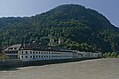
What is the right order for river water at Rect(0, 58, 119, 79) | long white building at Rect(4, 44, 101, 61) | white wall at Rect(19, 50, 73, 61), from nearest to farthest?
river water at Rect(0, 58, 119, 79) < white wall at Rect(19, 50, 73, 61) < long white building at Rect(4, 44, 101, 61)

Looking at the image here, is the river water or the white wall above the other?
the white wall

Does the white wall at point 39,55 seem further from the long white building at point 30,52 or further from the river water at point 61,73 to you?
the river water at point 61,73

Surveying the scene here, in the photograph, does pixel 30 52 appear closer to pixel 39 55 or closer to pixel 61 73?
pixel 39 55

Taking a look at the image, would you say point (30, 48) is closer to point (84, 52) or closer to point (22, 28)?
point (84, 52)

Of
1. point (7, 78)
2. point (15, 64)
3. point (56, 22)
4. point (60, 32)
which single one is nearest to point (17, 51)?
point (15, 64)

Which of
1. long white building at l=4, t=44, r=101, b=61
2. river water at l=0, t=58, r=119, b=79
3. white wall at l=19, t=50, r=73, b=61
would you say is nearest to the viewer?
river water at l=0, t=58, r=119, b=79

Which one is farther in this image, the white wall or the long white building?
the long white building

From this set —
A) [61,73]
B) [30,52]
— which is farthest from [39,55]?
[61,73]

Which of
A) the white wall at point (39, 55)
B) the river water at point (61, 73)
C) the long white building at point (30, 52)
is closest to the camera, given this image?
the river water at point (61, 73)

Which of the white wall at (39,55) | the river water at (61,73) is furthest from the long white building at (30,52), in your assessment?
the river water at (61,73)

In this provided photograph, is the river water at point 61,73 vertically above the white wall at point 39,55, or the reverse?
the white wall at point 39,55

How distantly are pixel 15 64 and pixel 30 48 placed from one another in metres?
23.9

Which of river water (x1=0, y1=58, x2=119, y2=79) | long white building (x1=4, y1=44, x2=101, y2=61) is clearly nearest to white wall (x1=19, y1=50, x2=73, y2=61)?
long white building (x1=4, y1=44, x2=101, y2=61)

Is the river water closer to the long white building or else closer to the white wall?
the long white building
